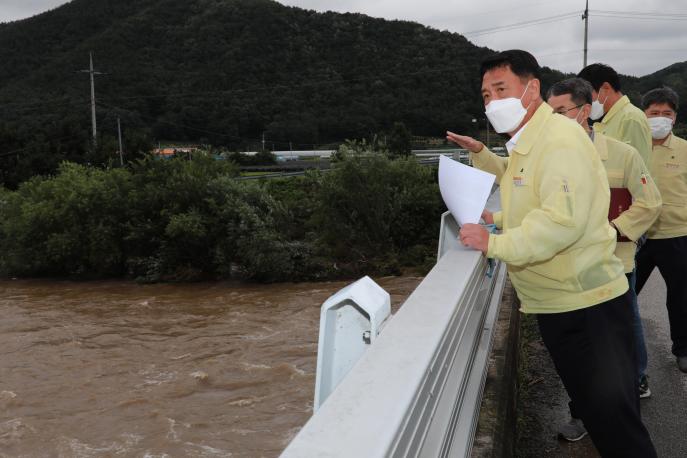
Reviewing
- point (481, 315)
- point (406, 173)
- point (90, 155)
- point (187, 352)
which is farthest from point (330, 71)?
point (481, 315)

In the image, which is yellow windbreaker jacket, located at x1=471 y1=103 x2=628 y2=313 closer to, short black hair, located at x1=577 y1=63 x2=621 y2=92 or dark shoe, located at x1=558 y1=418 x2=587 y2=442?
dark shoe, located at x1=558 y1=418 x2=587 y2=442

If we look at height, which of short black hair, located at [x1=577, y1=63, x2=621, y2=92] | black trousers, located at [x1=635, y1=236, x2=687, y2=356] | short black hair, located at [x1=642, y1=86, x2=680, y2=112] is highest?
short black hair, located at [x1=577, y1=63, x2=621, y2=92]

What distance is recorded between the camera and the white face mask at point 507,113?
258 centimetres

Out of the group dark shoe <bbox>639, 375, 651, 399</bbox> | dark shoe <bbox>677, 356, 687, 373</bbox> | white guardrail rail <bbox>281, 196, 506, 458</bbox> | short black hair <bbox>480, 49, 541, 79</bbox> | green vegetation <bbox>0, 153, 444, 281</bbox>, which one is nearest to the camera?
white guardrail rail <bbox>281, 196, 506, 458</bbox>

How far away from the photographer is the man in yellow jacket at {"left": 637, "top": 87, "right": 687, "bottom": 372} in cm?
450

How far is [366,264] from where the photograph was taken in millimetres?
22766

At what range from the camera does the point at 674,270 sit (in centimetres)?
454

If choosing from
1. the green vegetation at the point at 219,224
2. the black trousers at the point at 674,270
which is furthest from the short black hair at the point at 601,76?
the green vegetation at the point at 219,224

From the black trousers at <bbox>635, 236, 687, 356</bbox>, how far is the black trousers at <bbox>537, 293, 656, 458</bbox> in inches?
92.7

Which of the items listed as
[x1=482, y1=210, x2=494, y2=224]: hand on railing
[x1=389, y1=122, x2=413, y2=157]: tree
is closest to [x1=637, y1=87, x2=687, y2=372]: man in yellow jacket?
[x1=482, y1=210, x2=494, y2=224]: hand on railing

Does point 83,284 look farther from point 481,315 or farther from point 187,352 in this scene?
point 481,315

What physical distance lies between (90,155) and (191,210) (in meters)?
29.9

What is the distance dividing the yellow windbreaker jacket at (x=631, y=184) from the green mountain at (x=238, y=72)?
3083 inches

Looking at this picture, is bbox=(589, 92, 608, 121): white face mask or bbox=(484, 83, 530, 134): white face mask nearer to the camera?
bbox=(484, 83, 530, 134): white face mask
